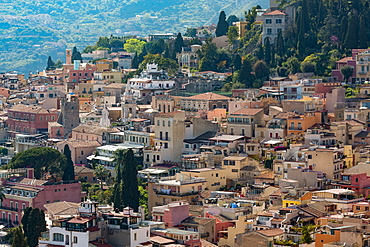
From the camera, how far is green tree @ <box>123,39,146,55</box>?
142m

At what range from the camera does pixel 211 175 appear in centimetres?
7319

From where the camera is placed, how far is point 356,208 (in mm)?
60938

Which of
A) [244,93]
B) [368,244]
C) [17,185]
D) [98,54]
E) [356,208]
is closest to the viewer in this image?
[368,244]

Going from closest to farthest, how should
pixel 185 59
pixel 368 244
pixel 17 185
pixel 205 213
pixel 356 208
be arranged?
pixel 368 244, pixel 356 208, pixel 205 213, pixel 17 185, pixel 185 59

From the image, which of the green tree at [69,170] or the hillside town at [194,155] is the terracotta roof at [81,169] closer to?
the hillside town at [194,155]

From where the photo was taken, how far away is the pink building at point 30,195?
248 feet

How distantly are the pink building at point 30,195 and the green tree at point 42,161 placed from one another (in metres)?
3.10

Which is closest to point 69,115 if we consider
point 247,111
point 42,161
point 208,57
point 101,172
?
point 42,161

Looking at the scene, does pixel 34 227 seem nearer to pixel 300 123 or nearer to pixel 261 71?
Result: pixel 300 123

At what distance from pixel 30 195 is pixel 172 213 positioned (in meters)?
16.3

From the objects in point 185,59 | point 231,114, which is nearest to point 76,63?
point 185,59

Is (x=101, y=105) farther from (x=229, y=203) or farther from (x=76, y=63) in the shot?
(x=229, y=203)

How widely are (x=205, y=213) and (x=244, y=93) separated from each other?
30298 mm

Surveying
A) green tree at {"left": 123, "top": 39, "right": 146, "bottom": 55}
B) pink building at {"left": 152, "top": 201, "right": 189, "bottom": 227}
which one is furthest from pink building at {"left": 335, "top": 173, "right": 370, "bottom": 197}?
green tree at {"left": 123, "top": 39, "right": 146, "bottom": 55}
